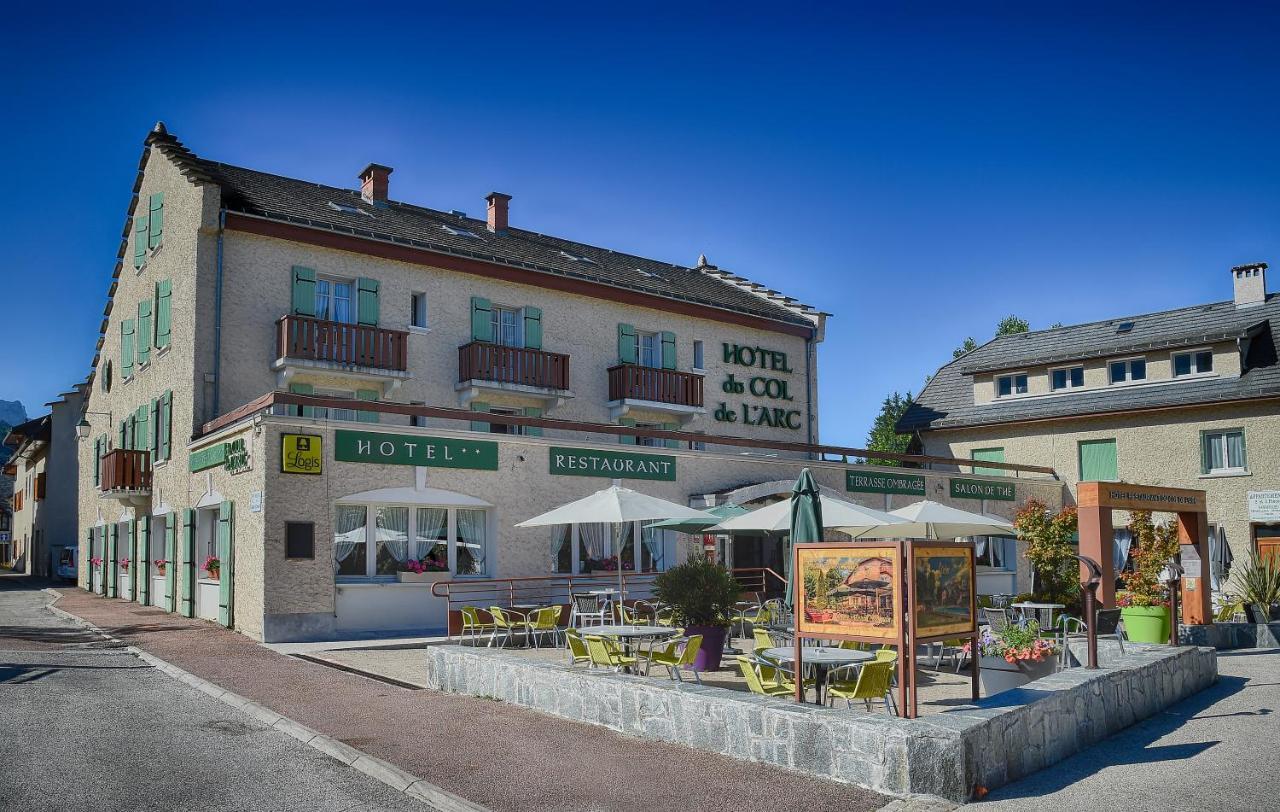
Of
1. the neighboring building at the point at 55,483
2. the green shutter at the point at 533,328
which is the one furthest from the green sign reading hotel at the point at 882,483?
the neighboring building at the point at 55,483

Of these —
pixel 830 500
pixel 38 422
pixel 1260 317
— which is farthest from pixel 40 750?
pixel 38 422

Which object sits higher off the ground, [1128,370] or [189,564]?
[1128,370]

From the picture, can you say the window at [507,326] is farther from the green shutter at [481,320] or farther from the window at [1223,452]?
the window at [1223,452]

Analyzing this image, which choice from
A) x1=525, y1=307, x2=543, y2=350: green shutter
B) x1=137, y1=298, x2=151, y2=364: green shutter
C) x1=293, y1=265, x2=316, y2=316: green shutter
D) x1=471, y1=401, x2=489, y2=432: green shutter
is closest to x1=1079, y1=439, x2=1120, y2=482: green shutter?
x1=525, y1=307, x2=543, y2=350: green shutter

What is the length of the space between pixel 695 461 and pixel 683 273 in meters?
11.4

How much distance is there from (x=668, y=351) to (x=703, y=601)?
15.2m

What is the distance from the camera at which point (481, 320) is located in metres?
23.9

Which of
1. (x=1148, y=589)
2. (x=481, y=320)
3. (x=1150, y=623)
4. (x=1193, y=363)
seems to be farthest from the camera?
(x=1193, y=363)

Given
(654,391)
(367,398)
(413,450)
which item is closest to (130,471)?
(367,398)

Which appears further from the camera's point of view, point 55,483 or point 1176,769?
point 55,483

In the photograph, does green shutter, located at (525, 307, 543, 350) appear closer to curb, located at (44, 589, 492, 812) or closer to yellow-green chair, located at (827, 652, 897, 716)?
curb, located at (44, 589, 492, 812)

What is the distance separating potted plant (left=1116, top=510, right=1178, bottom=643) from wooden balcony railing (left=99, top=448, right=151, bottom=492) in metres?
19.9

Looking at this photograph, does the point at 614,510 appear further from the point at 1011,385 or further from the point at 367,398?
the point at 1011,385

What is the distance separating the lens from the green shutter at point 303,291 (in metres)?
21.2
